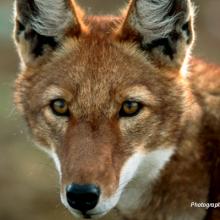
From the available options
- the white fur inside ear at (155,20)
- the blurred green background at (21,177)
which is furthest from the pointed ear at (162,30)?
the blurred green background at (21,177)

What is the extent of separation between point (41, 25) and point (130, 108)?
3.42 feet

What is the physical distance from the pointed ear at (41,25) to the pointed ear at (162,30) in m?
0.41

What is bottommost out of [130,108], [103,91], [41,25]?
[130,108]

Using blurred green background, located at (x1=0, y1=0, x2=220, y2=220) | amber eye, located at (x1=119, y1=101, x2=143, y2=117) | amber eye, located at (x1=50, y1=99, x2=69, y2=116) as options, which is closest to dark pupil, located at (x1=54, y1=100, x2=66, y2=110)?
amber eye, located at (x1=50, y1=99, x2=69, y2=116)

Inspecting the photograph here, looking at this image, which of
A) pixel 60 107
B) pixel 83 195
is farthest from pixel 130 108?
pixel 83 195

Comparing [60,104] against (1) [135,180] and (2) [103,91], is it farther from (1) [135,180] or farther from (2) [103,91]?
(1) [135,180]

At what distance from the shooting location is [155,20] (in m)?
6.74

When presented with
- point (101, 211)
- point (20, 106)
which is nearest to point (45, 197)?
point (20, 106)

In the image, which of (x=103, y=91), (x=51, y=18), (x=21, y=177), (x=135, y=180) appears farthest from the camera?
(x=21, y=177)

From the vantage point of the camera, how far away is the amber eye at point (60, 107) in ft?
21.2

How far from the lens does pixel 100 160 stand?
6.09 meters

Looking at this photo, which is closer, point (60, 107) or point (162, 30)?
point (60, 107)

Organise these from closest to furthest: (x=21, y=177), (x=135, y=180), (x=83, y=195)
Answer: (x=83, y=195), (x=135, y=180), (x=21, y=177)

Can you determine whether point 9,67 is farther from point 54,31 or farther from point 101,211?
point 101,211
